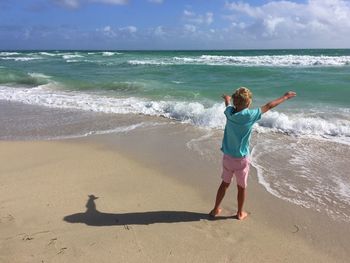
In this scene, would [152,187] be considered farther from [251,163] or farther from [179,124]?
[179,124]

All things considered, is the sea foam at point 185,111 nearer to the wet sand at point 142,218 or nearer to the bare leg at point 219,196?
the wet sand at point 142,218

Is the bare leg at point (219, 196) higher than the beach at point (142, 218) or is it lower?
higher

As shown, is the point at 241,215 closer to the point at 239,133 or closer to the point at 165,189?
the point at 239,133

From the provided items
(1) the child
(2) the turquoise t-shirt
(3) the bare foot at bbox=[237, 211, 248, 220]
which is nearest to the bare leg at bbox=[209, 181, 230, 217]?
(1) the child

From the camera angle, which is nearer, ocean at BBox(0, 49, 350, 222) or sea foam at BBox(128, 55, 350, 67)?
ocean at BBox(0, 49, 350, 222)

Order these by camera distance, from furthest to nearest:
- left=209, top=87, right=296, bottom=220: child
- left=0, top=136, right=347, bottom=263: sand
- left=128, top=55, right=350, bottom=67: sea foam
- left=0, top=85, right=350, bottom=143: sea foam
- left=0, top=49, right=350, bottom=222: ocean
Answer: left=128, top=55, right=350, bottom=67: sea foam, left=0, top=85, right=350, bottom=143: sea foam, left=0, top=49, right=350, bottom=222: ocean, left=209, top=87, right=296, bottom=220: child, left=0, top=136, right=347, bottom=263: sand

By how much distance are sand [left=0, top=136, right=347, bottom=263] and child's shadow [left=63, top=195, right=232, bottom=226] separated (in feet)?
0.03

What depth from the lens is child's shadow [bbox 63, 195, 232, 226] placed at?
4.25 meters

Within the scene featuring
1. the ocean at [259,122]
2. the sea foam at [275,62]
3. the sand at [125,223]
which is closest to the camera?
the sand at [125,223]

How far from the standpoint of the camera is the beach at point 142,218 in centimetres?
369

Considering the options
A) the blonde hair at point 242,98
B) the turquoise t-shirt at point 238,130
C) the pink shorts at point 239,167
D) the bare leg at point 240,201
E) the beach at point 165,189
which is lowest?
the beach at point 165,189

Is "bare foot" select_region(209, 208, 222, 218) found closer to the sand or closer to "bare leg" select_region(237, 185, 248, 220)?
the sand

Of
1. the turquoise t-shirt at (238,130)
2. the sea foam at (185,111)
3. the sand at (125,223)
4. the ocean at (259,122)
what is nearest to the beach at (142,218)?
the sand at (125,223)

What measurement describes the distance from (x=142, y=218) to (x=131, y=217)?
0.39ft
